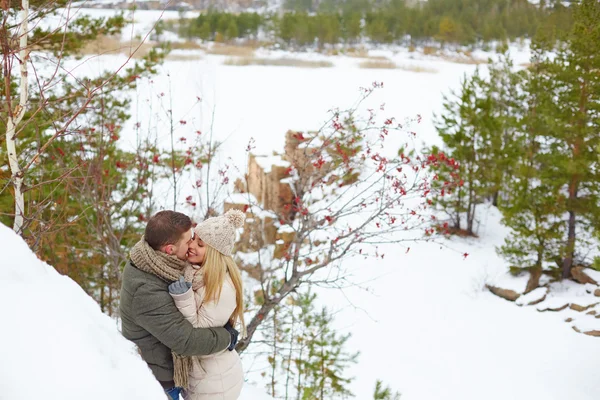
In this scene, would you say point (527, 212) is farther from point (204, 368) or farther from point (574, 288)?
point (204, 368)

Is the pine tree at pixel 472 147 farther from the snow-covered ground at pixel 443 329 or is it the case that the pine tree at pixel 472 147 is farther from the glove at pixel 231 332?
the glove at pixel 231 332

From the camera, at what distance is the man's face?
232 centimetres

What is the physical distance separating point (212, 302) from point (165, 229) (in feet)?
1.34

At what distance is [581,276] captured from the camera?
10.6 m

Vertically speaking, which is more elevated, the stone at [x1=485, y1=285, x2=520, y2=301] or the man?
the man

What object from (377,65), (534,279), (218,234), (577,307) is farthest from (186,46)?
(218,234)

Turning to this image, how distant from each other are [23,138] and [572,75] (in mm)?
10003

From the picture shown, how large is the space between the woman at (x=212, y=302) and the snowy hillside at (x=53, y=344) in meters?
0.42

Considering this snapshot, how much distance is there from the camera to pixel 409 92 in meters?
28.7

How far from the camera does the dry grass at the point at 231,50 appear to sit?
3997cm

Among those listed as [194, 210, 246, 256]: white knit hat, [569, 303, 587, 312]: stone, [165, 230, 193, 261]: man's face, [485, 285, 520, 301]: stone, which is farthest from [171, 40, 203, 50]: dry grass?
[165, 230, 193, 261]: man's face

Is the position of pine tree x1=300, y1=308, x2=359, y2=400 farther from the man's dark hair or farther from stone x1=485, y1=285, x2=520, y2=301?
stone x1=485, y1=285, x2=520, y2=301

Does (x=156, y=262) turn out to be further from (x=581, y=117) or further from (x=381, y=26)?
(x=381, y=26)

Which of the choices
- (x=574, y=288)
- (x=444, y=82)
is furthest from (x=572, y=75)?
(x=444, y=82)
